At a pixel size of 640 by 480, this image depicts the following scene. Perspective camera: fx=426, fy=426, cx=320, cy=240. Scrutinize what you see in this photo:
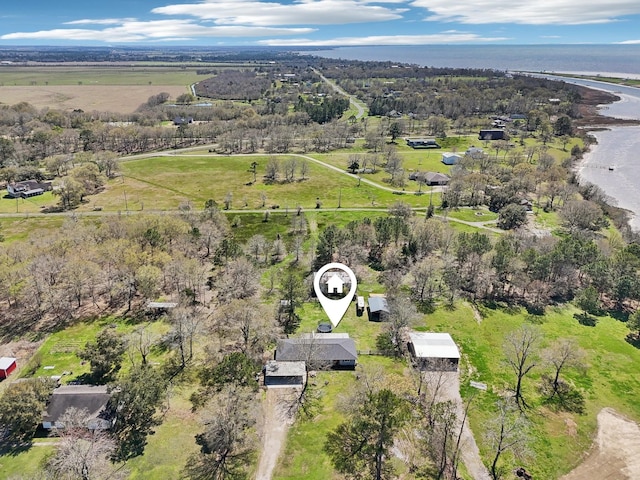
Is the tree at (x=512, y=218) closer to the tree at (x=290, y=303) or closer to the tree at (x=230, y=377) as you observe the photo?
the tree at (x=290, y=303)

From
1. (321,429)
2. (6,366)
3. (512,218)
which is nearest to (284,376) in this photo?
(321,429)

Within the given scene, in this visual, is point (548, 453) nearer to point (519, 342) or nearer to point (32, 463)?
point (519, 342)

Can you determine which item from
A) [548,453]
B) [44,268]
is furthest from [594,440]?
[44,268]

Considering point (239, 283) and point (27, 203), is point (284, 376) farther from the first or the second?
point (27, 203)

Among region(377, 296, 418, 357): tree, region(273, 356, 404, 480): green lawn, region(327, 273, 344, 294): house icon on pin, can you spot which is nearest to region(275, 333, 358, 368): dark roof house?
region(273, 356, 404, 480): green lawn

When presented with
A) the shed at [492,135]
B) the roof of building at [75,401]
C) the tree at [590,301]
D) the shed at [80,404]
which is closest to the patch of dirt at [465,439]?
the tree at [590,301]

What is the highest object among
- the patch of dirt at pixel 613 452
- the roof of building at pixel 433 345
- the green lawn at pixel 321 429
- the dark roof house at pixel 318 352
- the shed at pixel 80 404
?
the shed at pixel 80 404
